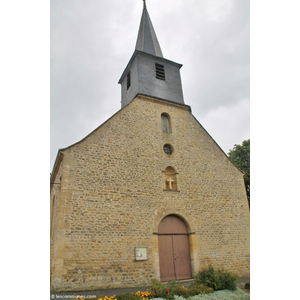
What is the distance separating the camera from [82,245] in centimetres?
799

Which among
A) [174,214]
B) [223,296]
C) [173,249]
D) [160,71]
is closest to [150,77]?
[160,71]

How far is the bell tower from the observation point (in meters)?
12.7

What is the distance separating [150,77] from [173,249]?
8547 mm

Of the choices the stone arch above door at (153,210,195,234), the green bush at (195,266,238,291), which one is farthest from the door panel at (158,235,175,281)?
the green bush at (195,266,238,291)

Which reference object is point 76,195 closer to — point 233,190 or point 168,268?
point 168,268

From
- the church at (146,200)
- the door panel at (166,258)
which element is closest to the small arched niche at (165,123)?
the church at (146,200)

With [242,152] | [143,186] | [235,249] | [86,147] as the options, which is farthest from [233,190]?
[242,152]

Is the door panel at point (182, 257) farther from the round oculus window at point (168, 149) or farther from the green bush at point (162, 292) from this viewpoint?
the round oculus window at point (168, 149)

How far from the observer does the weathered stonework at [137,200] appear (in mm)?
8023

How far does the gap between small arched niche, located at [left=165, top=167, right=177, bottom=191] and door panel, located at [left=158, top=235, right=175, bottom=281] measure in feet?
6.57

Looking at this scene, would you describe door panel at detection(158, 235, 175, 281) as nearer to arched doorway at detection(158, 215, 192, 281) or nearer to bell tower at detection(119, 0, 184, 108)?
arched doorway at detection(158, 215, 192, 281)

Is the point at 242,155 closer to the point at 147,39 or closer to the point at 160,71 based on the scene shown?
the point at 160,71

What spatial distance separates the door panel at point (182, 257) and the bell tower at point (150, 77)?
667 centimetres

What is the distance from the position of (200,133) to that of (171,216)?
462 centimetres
